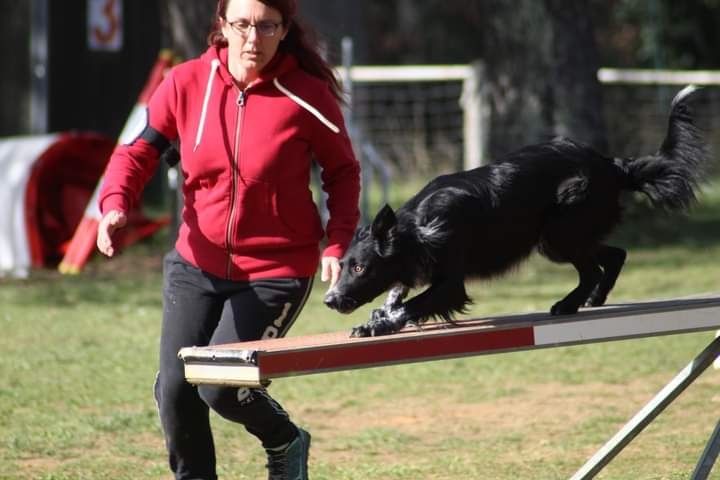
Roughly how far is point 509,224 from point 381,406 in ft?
9.35

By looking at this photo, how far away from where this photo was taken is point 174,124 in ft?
15.5

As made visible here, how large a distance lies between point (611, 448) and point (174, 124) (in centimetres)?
199

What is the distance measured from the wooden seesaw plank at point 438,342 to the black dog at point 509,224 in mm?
149

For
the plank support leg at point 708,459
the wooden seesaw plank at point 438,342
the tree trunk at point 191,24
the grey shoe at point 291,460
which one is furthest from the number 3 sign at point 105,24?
the plank support leg at point 708,459

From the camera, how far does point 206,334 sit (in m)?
4.61

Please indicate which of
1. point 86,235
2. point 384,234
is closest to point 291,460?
point 384,234

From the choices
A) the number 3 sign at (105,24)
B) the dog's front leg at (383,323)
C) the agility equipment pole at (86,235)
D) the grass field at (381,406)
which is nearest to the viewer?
the dog's front leg at (383,323)

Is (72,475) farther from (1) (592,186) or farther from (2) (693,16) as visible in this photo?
(2) (693,16)

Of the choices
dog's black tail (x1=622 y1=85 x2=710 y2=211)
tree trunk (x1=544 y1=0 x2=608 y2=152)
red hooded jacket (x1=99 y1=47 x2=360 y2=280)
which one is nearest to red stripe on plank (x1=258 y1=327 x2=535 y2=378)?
red hooded jacket (x1=99 y1=47 x2=360 y2=280)

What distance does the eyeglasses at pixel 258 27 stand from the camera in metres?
4.49

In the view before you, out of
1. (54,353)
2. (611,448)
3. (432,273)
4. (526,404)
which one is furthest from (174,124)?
(54,353)

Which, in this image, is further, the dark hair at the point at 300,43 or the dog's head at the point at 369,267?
the dark hair at the point at 300,43

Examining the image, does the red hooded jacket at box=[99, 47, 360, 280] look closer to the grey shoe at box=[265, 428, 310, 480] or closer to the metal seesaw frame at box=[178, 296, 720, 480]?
the metal seesaw frame at box=[178, 296, 720, 480]

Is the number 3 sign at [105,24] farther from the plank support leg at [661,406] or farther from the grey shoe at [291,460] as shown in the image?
the plank support leg at [661,406]
